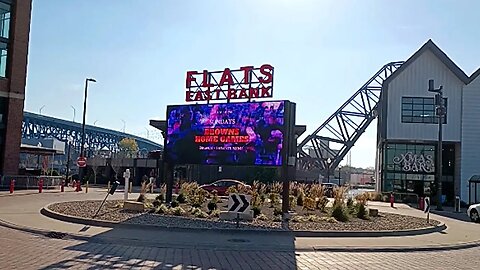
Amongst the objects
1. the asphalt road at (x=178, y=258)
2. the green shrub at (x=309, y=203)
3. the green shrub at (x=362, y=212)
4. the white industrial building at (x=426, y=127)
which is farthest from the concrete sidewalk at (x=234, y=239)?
the white industrial building at (x=426, y=127)

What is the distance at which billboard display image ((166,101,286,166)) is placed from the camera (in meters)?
22.1

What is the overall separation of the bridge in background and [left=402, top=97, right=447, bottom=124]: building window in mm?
80313

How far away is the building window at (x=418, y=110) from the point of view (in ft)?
155

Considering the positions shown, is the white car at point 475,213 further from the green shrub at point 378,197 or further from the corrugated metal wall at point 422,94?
the corrugated metal wall at point 422,94

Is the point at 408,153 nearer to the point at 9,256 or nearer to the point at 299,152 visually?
the point at 299,152

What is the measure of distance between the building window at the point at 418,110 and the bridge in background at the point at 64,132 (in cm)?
8031

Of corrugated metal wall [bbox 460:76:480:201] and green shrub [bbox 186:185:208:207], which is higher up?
corrugated metal wall [bbox 460:76:480:201]

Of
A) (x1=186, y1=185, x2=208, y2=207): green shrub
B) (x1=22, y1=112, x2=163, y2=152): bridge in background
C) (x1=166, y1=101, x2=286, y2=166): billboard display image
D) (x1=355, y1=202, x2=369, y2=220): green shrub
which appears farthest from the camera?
(x1=22, y1=112, x2=163, y2=152): bridge in background

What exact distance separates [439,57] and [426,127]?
21.3 ft

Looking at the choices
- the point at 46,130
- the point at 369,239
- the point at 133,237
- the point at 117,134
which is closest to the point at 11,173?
the point at 133,237

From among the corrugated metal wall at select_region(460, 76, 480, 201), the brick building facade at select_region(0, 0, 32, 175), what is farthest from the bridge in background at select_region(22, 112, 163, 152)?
the corrugated metal wall at select_region(460, 76, 480, 201)

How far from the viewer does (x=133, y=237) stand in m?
14.9

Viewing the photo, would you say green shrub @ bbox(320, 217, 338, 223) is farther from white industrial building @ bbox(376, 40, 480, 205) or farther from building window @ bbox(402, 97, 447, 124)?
building window @ bbox(402, 97, 447, 124)

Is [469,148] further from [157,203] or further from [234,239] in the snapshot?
[234,239]
